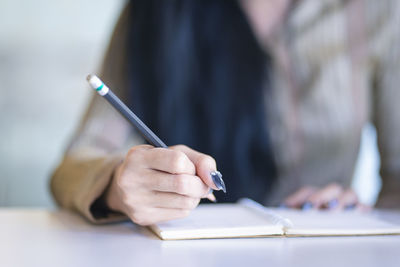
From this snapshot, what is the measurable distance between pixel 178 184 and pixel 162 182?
0.06 feet

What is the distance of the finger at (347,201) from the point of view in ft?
2.26

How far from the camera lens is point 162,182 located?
423 mm

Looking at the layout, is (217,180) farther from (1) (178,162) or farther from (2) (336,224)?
(2) (336,224)

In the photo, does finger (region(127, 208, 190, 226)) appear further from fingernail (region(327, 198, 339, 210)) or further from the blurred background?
the blurred background

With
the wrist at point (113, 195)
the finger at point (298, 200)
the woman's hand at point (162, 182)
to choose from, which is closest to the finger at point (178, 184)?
the woman's hand at point (162, 182)

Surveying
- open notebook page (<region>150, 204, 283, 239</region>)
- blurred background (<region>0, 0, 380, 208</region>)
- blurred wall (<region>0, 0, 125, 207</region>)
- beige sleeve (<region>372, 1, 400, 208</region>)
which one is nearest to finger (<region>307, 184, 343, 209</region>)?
open notebook page (<region>150, 204, 283, 239</region>)

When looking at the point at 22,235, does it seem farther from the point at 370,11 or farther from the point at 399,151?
the point at 370,11

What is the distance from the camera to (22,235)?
481 mm

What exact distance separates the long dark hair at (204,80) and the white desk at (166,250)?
0.58 m

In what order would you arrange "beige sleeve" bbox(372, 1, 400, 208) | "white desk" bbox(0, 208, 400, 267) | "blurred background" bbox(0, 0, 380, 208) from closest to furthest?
"white desk" bbox(0, 208, 400, 267), "beige sleeve" bbox(372, 1, 400, 208), "blurred background" bbox(0, 0, 380, 208)

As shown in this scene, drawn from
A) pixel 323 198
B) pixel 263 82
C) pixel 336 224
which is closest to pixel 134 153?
pixel 336 224

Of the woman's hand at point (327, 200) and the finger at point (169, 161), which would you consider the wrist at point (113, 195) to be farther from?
the woman's hand at point (327, 200)

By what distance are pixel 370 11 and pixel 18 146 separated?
161 cm

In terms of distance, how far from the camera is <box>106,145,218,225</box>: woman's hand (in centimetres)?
41
